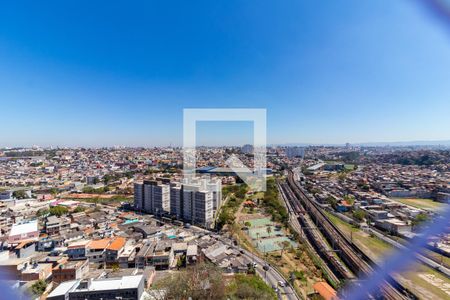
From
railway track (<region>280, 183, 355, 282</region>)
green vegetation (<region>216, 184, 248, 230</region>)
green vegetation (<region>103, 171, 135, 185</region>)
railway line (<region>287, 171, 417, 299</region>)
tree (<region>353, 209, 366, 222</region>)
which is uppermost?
green vegetation (<region>103, 171, 135, 185</region>)

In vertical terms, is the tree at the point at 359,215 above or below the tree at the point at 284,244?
above

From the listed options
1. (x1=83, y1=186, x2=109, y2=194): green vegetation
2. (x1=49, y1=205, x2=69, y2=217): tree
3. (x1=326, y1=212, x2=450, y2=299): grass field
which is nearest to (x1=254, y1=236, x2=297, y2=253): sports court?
(x1=326, y1=212, x2=450, y2=299): grass field

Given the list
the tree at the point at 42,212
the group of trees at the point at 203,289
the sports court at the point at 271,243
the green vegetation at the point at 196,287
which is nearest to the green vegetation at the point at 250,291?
the group of trees at the point at 203,289

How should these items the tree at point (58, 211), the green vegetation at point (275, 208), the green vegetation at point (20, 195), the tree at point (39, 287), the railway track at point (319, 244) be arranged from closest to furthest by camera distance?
1. the tree at point (39, 287)
2. the railway track at point (319, 244)
3. the green vegetation at point (275, 208)
4. the tree at point (58, 211)
5. the green vegetation at point (20, 195)

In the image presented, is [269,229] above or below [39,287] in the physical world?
below

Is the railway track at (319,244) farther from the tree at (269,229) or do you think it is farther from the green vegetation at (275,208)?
the tree at (269,229)

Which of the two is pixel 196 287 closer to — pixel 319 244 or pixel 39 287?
pixel 39 287

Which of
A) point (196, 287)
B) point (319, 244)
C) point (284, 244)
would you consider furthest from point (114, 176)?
point (196, 287)

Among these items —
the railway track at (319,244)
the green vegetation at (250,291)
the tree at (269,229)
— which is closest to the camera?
the green vegetation at (250,291)

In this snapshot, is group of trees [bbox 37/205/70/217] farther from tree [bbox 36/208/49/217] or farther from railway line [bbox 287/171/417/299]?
railway line [bbox 287/171/417/299]
